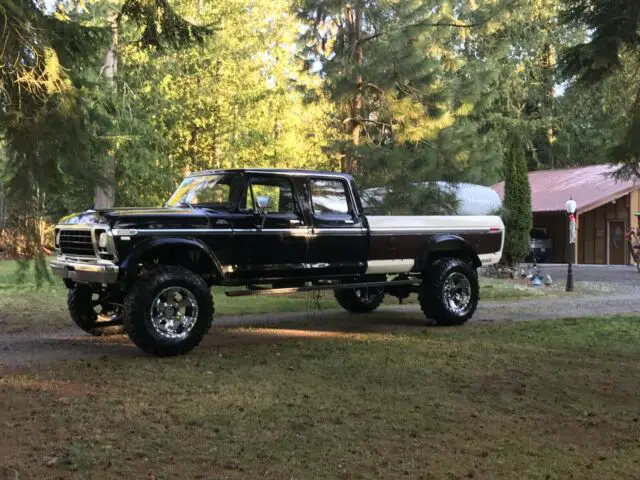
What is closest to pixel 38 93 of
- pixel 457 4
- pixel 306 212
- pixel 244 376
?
pixel 244 376

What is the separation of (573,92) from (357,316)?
5.11 metres

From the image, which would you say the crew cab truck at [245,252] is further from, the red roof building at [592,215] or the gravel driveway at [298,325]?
the red roof building at [592,215]

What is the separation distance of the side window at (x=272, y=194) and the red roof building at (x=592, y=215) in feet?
69.8

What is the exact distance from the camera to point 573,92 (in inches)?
344

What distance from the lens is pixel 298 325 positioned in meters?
10.5

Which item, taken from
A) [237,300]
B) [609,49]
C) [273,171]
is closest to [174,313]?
[273,171]

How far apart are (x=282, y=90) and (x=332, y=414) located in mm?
21532

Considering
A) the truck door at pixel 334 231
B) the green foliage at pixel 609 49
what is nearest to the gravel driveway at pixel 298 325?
the truck door at pixel 334 231

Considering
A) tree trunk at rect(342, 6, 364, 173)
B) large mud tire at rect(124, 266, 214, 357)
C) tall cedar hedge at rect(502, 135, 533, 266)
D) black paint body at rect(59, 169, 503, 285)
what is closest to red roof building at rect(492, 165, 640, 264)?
tall cedar hedge at rect(502, 135, 533, 266)

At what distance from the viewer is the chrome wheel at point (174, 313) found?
7535 millimetres

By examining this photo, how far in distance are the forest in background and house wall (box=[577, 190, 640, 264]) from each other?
5.43 meters

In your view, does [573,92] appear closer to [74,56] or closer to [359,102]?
[74,56]

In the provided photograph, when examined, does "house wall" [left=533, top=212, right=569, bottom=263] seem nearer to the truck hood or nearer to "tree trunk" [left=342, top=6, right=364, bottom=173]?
"tree trunk" [left=342, top=6, right=364, bottom=173]

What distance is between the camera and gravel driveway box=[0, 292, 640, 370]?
8125 millimetres
